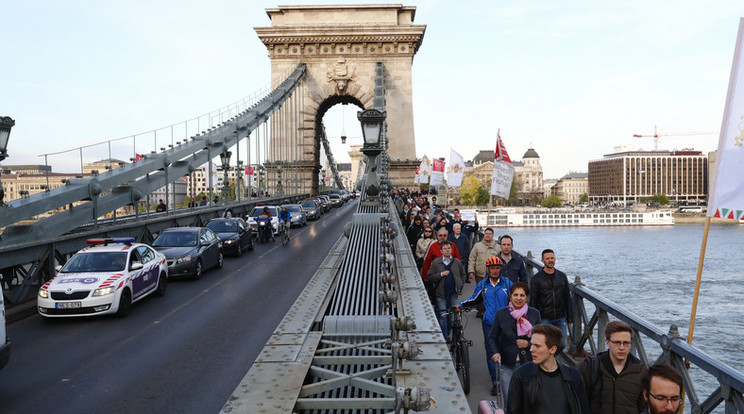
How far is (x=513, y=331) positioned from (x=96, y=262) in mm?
9772

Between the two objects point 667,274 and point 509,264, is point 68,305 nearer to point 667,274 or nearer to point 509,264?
point 509,264

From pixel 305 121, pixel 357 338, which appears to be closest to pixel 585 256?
pixel 305 121

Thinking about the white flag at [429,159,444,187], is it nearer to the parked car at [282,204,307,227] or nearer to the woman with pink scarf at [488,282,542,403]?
the parked car at [282,204,307,227]

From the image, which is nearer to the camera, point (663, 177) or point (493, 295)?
point (493, 295)

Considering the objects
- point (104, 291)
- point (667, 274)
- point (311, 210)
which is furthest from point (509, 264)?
point (667, 274)

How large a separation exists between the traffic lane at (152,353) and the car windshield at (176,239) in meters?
2.14

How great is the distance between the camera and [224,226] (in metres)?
22.4

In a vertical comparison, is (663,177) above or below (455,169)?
above

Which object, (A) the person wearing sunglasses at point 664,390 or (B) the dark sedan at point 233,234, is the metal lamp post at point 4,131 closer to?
(B) the dark sedan at point 233,234

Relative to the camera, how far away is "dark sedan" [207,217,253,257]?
842 inches

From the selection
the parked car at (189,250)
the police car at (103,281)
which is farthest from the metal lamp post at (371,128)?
the parked car at (189,250)

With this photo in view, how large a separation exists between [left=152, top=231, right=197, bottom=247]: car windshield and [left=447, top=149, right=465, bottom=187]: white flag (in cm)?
1231

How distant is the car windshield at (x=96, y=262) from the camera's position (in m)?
12.2

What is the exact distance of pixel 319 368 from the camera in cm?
490
